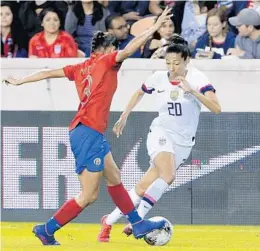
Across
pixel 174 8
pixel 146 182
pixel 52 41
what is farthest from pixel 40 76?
pixel 174 8

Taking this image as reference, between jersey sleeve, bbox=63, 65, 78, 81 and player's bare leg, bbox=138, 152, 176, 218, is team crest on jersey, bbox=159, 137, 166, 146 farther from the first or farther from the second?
jersey sleeve, bbox=63, 65, 78, 81

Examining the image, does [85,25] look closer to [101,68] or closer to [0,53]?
[0,53]

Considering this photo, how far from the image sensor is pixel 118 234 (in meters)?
12.8

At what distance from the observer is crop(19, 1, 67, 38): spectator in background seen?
52.4 ft

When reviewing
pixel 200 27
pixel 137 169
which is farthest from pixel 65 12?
pixel 137 169

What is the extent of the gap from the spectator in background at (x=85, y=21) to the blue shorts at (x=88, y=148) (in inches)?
207

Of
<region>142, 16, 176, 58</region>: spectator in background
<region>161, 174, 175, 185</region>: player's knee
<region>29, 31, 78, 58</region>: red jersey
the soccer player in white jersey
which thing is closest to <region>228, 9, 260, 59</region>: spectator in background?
<region>142, 16, 176, 58</region>: spectator in background

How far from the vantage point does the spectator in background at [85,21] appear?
1570 cm

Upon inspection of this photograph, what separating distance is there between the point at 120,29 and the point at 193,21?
40.5 inches

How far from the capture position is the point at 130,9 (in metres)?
16.1

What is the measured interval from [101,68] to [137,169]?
3794 millimetres

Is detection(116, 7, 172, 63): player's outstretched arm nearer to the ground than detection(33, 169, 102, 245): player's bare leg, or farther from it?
farther from it

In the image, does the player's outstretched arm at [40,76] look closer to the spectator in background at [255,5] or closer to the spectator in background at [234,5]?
the spectator in background at [255,5]

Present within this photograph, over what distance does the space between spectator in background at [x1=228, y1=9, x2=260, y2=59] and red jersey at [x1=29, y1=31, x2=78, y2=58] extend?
7.13 ft
